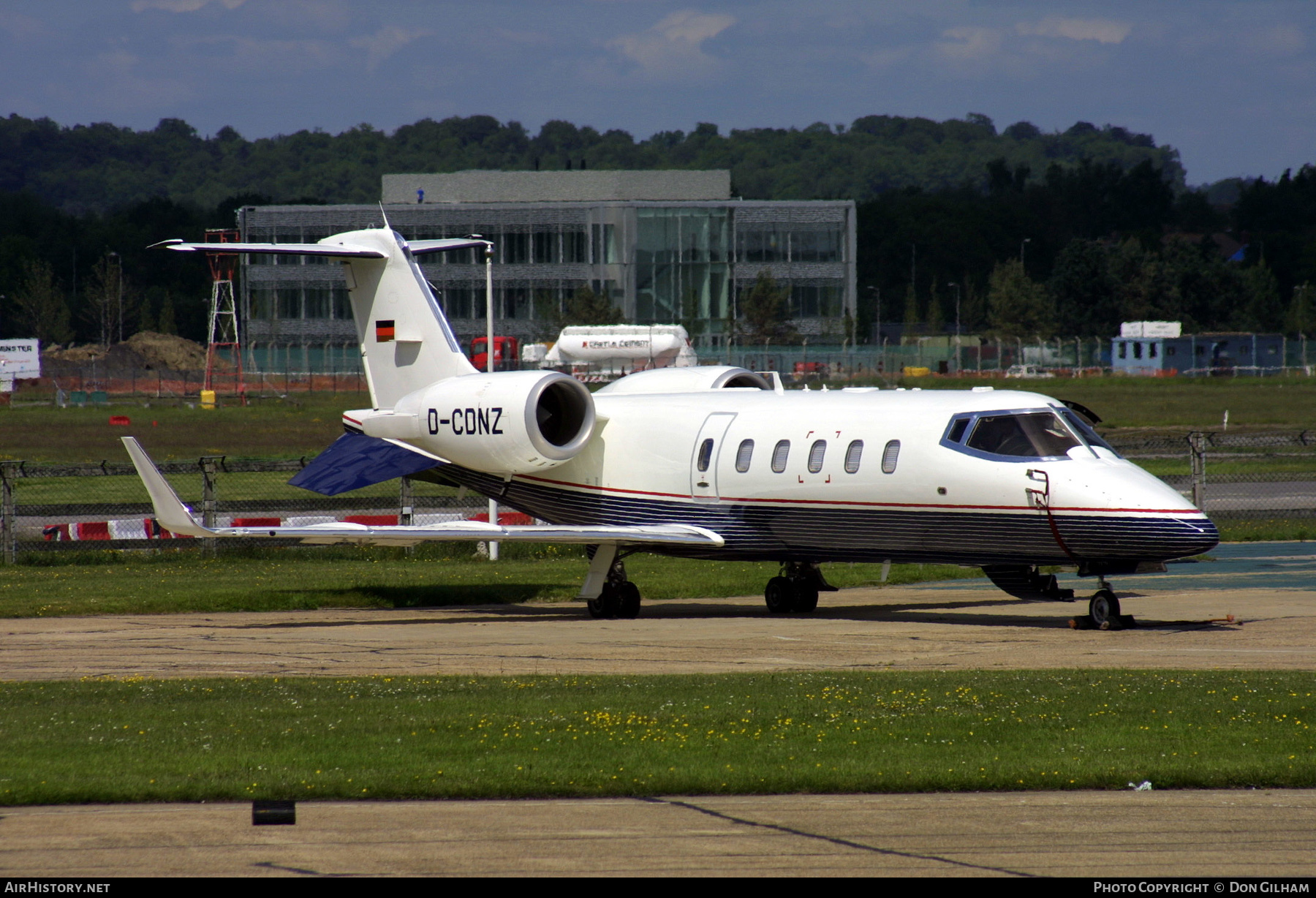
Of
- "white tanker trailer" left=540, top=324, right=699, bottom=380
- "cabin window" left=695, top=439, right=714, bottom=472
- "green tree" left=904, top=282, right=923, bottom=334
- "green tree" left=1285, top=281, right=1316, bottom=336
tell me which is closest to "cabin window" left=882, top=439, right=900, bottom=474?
"cabin window" left=695, top=439, right=714, bottom=472

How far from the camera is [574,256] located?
11588cm

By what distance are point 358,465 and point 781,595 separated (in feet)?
22.1

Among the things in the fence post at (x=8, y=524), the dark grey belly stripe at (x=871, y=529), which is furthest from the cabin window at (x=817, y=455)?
the fence post at (x=8, y=524)

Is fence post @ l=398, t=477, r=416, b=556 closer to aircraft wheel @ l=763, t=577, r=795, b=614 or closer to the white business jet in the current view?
the white business jet

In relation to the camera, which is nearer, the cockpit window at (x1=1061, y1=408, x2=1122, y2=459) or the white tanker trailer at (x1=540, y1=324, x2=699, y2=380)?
the cockpit window at (x1=1061, y1=408, x2=1122, y2=459)

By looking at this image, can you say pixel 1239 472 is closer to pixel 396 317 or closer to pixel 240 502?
pixel 396 317

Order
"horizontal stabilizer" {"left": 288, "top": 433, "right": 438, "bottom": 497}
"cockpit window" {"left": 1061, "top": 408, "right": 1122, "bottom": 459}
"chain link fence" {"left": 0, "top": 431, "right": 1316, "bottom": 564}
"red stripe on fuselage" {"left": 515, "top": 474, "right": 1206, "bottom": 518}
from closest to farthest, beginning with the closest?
"red stripe on fuselage" {"left": 515, "top": 474, "right": 1206, "bottom": 518}
"cockpit window" {"left": 1061, "top": 408, "right": 1122, "bottom": 459}
"horizontal stabilizer" {"left": 288, "top": 433, "right": 438, "bottom": 497}
"chain link fence" {"left": 0, "top": 431, "right": 1316, "bottom": 564}

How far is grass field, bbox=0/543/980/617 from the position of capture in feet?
73.6

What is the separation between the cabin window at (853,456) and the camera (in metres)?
19.8

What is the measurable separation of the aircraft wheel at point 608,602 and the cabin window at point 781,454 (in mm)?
2809

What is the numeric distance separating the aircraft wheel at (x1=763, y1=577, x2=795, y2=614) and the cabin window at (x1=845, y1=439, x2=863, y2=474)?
8.29ft

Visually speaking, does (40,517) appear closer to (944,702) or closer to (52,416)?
(944,702)

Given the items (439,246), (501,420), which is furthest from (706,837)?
(439,246)
